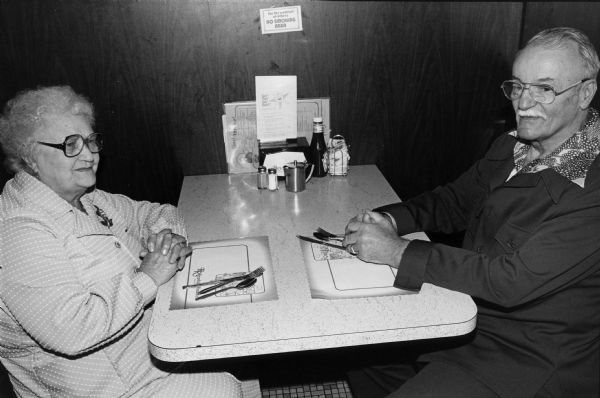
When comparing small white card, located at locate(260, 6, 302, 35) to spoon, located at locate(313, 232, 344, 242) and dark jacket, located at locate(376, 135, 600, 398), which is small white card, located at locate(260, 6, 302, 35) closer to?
spoon, located at locate(313, 232, 344, 242)

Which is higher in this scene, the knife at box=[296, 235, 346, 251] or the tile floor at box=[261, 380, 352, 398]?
the knife at box=[296, 235, 346, 251]

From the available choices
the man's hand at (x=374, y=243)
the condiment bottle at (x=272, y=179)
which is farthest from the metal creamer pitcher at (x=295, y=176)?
the man's hand at (x=374, y=243)

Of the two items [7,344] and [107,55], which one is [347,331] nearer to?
[7,344]

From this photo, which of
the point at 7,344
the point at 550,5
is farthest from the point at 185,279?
the point at 550,5

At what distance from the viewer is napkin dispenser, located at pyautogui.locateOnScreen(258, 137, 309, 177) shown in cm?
209

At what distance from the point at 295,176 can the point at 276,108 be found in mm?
323

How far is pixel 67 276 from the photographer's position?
131cm

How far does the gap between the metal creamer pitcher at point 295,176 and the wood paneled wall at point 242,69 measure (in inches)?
12.6

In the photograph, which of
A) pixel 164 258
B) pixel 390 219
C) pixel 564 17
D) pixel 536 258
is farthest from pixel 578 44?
pixel 164 258

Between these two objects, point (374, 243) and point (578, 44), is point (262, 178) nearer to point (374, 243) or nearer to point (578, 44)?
point (374, 243)

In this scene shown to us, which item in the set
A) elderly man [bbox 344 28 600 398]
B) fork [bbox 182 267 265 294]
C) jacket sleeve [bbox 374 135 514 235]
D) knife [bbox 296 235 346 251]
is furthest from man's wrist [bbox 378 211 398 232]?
fork [bbox 182 267 265 294]

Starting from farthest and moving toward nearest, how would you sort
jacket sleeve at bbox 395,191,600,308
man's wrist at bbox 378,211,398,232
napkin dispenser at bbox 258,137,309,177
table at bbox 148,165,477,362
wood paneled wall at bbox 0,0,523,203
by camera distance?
1. napkin dispenser at bbox 258,137,309,177
2. wood paneled wall at bbox 0,0,523,203
3. man's wrist at bbox 378,211,398,232
4. jacket sleeve at bbox 395,191,600,308
5. table at bbox 148,165,477,362

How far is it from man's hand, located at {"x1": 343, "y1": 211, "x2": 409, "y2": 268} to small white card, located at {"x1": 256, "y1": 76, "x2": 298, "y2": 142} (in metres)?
0.69

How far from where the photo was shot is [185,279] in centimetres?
145
